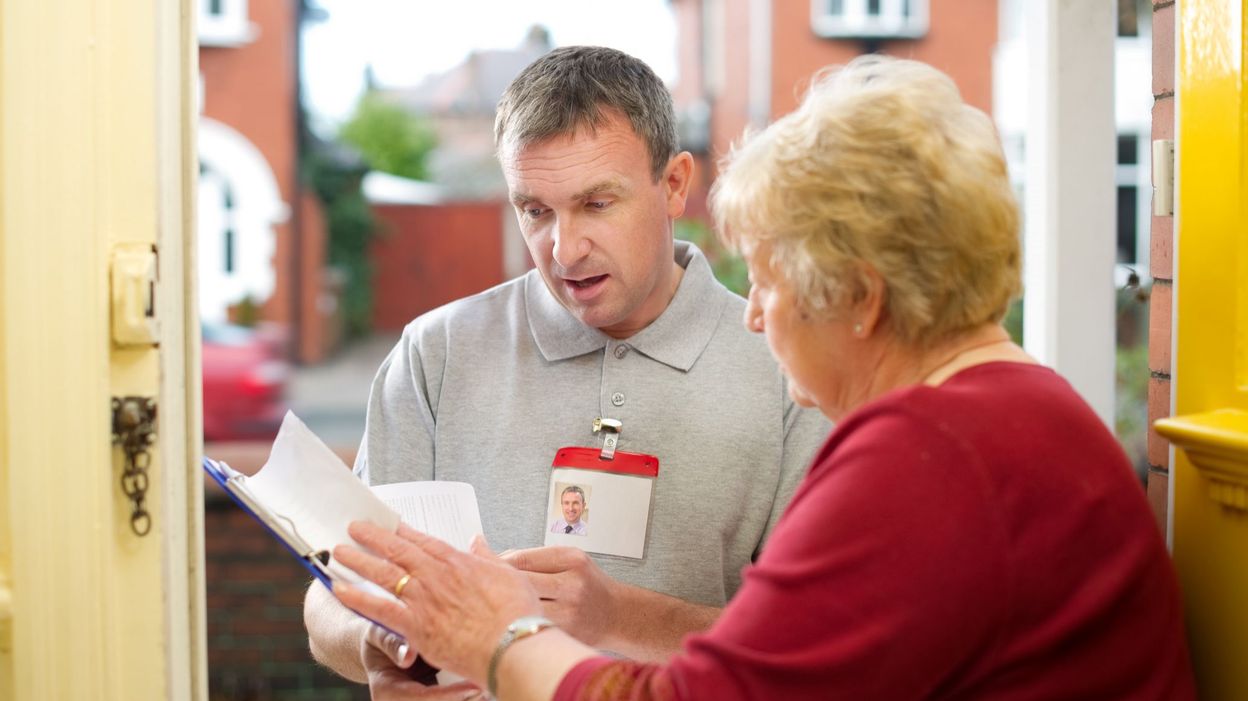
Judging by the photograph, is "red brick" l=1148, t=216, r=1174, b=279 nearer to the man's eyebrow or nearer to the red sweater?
the red sweater

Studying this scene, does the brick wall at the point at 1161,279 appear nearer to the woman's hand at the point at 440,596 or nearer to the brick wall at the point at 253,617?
the woman's hand at the point at 440,596

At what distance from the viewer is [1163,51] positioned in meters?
1.72

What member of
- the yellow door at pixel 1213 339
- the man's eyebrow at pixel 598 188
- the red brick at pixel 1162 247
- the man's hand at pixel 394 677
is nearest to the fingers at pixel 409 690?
the man's hand at pixel 394 677

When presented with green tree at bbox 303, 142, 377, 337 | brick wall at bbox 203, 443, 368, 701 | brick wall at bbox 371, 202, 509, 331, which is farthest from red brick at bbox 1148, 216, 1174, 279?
brick wall at bbox 371, 202, 509, 331

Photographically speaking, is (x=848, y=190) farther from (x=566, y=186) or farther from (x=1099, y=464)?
(x=566, y=186)

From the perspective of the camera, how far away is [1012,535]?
3.92 ft

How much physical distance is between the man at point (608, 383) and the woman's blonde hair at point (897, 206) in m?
0.57

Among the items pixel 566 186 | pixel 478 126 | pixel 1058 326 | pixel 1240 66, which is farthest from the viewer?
pixel 478 126

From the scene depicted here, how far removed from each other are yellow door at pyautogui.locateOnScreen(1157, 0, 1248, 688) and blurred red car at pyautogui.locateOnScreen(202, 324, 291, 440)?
7.41m

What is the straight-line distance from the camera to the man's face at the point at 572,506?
1.97 m

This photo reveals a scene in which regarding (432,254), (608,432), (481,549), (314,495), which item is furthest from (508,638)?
(432,254)

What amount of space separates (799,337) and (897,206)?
19cm

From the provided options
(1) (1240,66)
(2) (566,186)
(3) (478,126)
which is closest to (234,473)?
(2) (566,186)

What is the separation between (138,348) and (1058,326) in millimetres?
1905
